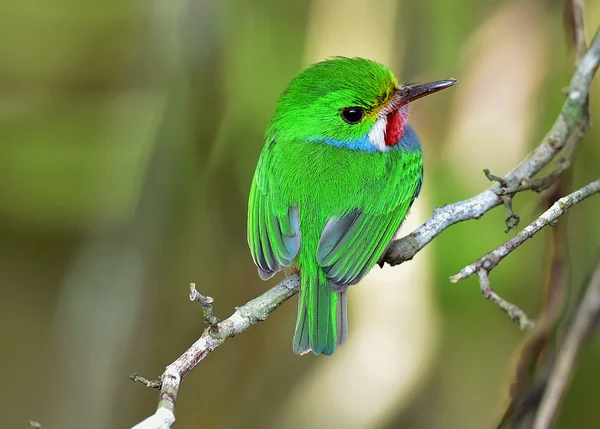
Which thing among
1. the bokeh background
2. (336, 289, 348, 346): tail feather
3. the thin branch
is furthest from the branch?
the bokeh background

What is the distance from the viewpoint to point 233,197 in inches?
143

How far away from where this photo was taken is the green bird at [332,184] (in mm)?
2316

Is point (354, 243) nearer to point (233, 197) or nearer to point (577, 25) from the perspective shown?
point (577, 25)

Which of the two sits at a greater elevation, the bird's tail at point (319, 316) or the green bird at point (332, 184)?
the green bird at point (332, 184)

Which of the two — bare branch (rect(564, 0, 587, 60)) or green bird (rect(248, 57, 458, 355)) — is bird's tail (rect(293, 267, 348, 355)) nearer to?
green bird (rect(248, 57, 458, 355))

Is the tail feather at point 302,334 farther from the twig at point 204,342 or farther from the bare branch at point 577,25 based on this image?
the bare branch at point 577,25

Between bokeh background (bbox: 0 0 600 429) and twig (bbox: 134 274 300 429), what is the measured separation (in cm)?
118

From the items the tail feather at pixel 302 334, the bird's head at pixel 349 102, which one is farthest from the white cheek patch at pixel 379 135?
the tail feather at pixel 302 334

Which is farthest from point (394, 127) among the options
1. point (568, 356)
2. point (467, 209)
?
point (568, 356)

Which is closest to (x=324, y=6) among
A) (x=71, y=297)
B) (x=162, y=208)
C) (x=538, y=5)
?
(x=538, y=5)

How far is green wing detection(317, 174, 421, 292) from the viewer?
90.7 inches

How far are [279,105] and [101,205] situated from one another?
154 cm

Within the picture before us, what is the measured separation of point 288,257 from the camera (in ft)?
7.65

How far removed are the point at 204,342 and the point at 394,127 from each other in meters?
1.17
